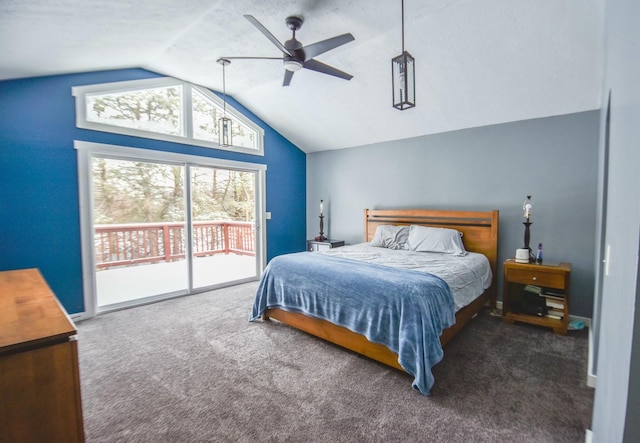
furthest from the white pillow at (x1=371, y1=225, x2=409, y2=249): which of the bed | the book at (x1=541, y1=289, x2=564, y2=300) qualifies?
the book at (x1=541, y1=289, x2=564, y2=300)

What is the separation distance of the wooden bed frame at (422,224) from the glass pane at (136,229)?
2.15m

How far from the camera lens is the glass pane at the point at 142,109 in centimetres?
353

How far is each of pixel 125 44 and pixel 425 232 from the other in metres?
3.83

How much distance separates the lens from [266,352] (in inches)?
103

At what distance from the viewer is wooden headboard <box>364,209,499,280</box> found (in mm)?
3596

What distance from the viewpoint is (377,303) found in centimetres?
226

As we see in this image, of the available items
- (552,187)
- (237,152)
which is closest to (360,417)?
(552,187)

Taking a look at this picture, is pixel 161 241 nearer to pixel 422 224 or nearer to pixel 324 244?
pixel 324 244

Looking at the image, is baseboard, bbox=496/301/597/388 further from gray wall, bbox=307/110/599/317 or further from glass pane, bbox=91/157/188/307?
glass pane, bbox=91/157/188/307

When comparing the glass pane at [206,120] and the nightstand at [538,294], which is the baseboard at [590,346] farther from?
the glass pane at [206,120]

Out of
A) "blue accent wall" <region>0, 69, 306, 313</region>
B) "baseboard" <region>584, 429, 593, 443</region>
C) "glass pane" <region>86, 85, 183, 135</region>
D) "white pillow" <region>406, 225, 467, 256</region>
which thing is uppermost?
"glass pane" <region>86, 85, 183, 135</region>

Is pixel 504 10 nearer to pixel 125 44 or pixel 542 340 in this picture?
pixel 542 340

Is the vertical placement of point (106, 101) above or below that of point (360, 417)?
above

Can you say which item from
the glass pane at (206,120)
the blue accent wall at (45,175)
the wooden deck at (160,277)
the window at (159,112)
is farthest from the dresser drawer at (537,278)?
the blue accent wall at (45,175)
